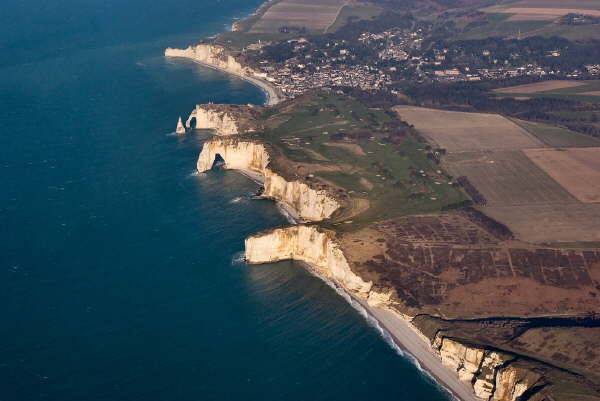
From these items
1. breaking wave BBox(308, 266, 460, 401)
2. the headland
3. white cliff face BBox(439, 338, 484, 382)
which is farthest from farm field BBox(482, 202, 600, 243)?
white cliff face BBox(439, 338, 484, 382)

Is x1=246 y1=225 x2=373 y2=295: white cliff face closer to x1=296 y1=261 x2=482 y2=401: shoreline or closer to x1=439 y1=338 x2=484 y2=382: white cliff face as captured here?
x1=296 y1=261 x2=482 y2=401: shoreline

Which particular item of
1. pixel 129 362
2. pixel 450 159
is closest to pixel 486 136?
pixel 450 159

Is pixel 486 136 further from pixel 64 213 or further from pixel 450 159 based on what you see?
pixel 64 213

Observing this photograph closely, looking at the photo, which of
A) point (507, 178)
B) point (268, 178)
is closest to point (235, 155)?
point (268, 178)

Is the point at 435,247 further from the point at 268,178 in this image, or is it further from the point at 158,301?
the point at 158,301

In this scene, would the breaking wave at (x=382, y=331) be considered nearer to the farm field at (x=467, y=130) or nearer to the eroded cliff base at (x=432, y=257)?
the eroded cliff base at (x=432, y=257)

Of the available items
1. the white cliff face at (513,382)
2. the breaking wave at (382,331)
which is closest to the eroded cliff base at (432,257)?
the white cliff face at (513,382)

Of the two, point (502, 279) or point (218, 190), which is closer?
point (502, 279)
